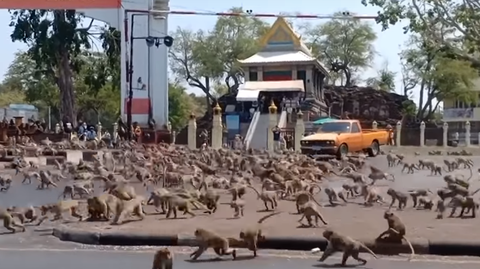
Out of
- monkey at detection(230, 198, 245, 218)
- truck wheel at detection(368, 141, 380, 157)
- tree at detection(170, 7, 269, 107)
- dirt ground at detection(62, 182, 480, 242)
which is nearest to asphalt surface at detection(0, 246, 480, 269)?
dirt ground at detection(62, 182, 480, 242)

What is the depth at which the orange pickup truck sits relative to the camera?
31.4m

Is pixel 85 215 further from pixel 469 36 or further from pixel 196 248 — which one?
pixel 469 36

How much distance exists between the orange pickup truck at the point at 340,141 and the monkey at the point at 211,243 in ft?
70.1

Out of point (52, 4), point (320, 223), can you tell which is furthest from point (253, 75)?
point (320, 223)

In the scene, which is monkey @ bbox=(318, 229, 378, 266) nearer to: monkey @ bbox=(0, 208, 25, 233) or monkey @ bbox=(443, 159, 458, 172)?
monkey @ bbox=(0, 208, 25, 233)

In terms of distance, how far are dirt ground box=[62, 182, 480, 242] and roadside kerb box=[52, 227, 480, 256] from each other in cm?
24

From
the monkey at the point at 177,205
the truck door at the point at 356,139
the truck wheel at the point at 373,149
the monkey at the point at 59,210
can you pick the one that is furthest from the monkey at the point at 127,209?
the truck wheel at the point at 373,149

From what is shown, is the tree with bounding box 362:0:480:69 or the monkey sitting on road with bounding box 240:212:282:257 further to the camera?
the tree with bounding box 362:0:480:69

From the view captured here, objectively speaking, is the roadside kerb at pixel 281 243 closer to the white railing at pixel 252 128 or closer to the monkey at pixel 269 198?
the monkey at pixel 269 198

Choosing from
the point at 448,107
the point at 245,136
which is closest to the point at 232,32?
the point at 448,107

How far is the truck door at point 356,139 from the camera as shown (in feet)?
108

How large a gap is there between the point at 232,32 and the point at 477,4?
5691 centimetres

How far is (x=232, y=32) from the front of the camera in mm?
76438

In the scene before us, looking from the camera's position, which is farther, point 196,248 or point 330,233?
point 196,248
